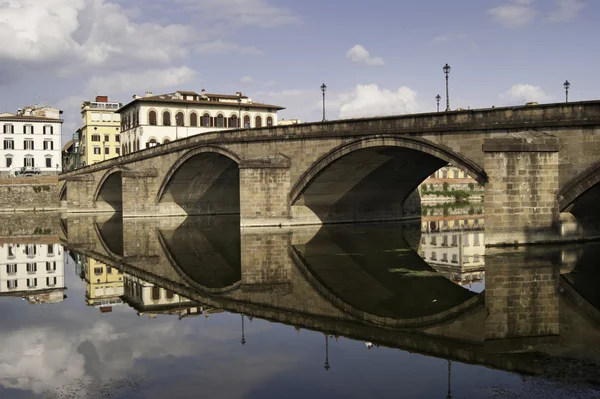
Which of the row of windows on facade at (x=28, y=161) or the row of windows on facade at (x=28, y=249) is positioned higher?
the row of windows on facade at (x=28, y=161)

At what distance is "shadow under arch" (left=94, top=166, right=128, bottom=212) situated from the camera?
5707 centimetres

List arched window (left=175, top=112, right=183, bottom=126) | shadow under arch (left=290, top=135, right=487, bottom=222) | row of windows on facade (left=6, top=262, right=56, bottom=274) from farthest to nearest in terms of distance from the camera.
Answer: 1. arched window (left=175, top=112, right=183, bottom=126)
2. shadow under arch (left=290, top=135, right=487, bottom=222)
3. row of windows on facade (left=6, top=262, right=56, bottom=274)

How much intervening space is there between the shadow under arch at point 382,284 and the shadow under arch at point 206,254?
2.43 m

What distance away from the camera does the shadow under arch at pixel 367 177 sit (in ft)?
Result: 101

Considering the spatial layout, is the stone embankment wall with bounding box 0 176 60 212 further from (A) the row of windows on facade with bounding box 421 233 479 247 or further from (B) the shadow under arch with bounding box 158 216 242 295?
(A) the row of windows on facade with bounding box 421 233 479 247

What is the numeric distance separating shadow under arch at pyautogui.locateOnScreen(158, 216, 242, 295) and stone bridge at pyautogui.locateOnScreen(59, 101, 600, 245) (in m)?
3.31

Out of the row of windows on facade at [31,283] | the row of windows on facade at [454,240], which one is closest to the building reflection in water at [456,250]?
the row of windows on facade at [454,240]

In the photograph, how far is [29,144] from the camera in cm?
8625

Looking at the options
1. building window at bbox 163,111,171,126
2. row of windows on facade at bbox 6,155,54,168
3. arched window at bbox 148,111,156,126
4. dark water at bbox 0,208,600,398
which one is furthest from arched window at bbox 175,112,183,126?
dark water at bbox 0,208,600,398

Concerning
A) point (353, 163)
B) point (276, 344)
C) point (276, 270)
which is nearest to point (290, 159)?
Result: point (353, 163)

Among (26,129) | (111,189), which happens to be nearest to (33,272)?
(111,189)

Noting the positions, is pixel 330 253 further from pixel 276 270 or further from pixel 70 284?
pixel 70 284

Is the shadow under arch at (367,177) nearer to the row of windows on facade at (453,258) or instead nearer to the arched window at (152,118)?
the row of windows on facade at (453,258)

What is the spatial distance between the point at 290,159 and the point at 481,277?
18.3 meters
